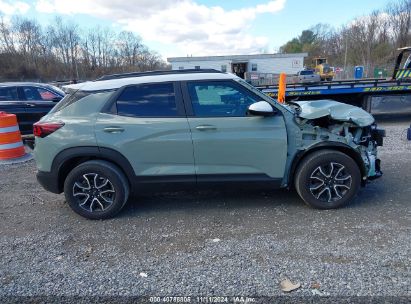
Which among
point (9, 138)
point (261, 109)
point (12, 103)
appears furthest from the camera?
point (12, 103)

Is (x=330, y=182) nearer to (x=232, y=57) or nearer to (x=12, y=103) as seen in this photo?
(x=12, y=103)

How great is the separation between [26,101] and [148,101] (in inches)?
259

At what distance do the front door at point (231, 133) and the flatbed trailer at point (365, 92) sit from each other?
242 inches

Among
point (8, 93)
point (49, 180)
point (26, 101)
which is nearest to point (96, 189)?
point (49, 180)

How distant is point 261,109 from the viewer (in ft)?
11.8

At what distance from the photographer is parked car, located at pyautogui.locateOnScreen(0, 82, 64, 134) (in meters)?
8.55

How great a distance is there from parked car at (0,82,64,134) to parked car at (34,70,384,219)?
5621 millimetres

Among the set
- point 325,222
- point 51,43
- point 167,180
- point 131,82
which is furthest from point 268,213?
point 51,43

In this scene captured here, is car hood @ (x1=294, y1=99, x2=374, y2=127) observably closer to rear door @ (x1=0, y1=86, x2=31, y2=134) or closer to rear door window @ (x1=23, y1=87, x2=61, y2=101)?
rear door window @ (x1=23, y1=87, x2=61, y2=101)

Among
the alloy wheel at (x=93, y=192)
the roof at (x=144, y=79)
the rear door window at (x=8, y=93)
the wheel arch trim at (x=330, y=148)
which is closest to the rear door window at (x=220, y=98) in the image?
the roof at (x=144, y=79)

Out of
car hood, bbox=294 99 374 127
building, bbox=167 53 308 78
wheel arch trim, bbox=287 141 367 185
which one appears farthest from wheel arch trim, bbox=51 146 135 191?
building, bbox=167 53 308 78

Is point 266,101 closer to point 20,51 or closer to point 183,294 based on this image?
point 183,294

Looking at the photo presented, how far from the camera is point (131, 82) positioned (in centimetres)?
386

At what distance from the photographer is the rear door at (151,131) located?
3717mm
